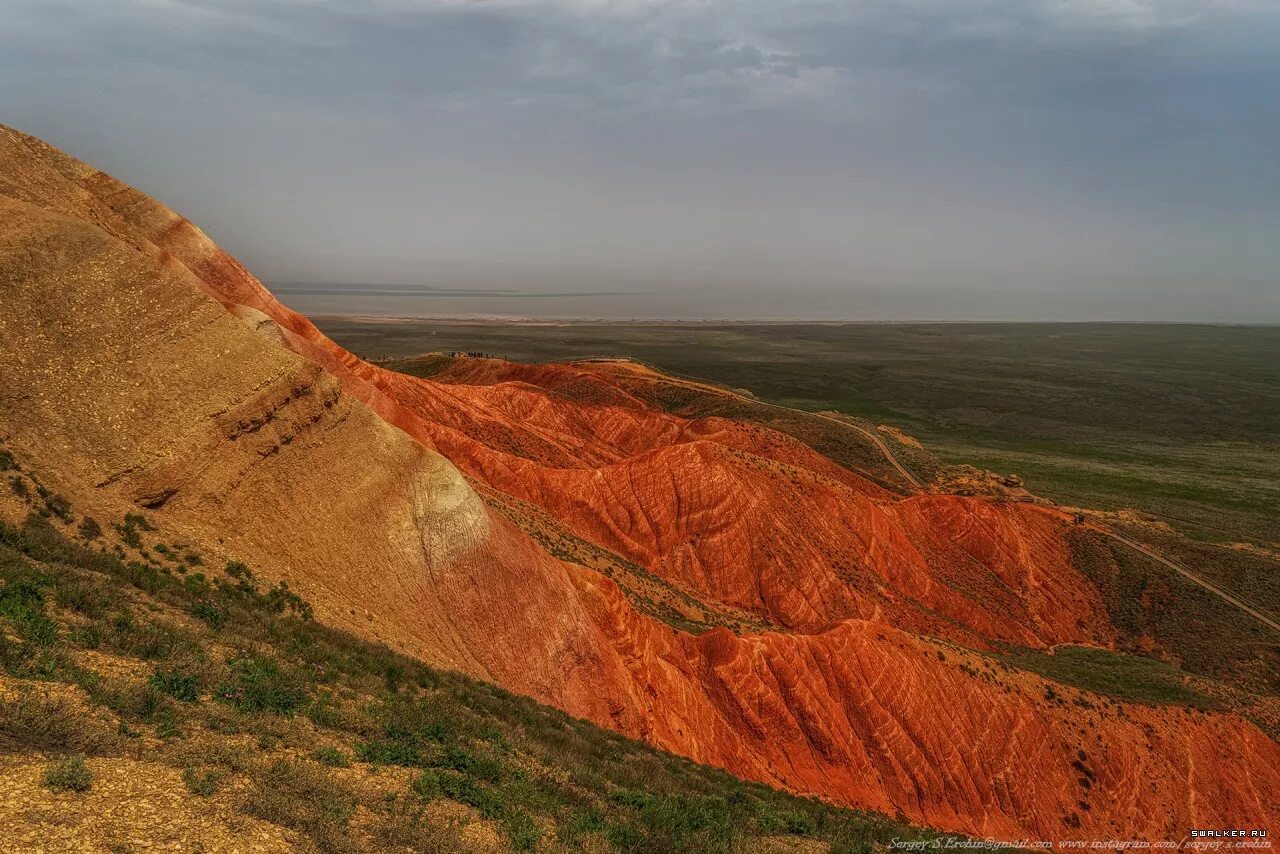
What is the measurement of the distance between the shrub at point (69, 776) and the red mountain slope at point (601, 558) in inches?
376

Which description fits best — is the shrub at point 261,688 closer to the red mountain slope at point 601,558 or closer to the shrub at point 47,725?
the shrub at point 47,725

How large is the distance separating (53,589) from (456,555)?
11.5 m

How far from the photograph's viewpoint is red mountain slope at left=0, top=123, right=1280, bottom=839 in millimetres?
16203

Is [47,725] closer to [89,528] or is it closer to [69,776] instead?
[69,776]

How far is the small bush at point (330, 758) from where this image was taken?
28.4 ft

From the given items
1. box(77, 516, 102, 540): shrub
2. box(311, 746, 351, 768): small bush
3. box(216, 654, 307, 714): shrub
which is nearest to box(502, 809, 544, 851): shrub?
box(311, 746, 351, 768): small bush

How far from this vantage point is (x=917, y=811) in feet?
84.9


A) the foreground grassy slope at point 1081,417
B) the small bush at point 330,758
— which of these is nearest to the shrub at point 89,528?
the small bush at point 330,758

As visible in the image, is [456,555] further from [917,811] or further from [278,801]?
[917,811]

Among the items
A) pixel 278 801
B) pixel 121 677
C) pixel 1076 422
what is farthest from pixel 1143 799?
pixel 1076 422

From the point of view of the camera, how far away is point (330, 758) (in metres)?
8.70

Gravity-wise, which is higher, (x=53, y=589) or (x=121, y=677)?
(x=53, y=589)

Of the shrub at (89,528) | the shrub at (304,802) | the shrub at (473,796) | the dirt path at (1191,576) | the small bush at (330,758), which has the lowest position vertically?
the dirt path at (1191,576)

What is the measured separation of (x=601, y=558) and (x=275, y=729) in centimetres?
2733
